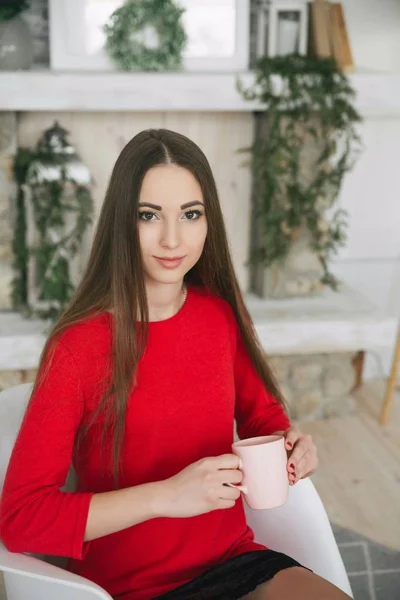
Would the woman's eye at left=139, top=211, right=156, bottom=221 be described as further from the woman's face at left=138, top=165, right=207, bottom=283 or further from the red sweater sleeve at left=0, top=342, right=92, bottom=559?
the red sweater sleeve at left=0, top=342, right=92, bottom=559

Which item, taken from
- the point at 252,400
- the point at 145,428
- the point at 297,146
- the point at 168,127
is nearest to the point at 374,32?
the point at 297,146

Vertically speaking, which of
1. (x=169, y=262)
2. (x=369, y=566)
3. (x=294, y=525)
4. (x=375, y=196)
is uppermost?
(x=169, y=262)

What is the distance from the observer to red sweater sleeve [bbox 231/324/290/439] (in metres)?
1.39

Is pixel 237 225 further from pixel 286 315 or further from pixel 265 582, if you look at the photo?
pixel 265 582

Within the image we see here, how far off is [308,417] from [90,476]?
1890 millimetres

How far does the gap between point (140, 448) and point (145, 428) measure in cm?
3

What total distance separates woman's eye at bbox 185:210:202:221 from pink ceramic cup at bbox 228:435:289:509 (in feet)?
1.11

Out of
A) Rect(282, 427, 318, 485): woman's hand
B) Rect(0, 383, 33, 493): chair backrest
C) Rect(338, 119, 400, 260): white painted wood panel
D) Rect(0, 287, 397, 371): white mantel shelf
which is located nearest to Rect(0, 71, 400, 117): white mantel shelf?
Rect(0, 287, 397, 371): white mantel shelf

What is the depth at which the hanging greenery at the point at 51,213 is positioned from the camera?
2672 mm

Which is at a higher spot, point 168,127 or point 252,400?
point 168,127

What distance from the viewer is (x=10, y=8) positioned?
2631mm

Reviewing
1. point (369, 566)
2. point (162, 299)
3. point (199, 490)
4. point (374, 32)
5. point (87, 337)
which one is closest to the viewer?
point (199, 490)

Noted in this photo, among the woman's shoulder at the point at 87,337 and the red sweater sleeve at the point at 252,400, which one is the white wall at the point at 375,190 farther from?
the woman's shoulder at the point at 87,337

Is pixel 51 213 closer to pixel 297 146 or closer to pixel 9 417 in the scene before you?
pixel 297 146
